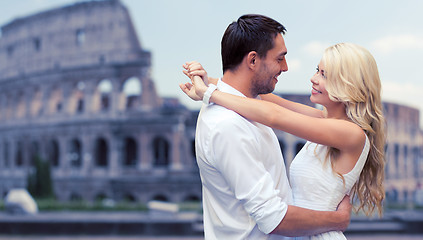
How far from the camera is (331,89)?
214 centimetres

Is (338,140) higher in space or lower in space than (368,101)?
lower

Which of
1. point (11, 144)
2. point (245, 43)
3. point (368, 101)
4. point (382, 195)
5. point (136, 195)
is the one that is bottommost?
point (136, 195)

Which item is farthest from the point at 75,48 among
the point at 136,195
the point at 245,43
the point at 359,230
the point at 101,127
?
the point at 245,43

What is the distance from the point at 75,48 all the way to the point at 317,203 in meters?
30.0

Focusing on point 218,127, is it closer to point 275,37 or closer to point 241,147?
point 241,147

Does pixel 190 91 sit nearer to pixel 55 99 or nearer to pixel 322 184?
pixel 322 184

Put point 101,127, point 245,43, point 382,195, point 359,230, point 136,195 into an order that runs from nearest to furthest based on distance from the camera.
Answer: point 245,43, point 382,195, point 359,230, point 136,195, point 101,127

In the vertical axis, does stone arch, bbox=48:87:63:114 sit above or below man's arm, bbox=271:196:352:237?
below

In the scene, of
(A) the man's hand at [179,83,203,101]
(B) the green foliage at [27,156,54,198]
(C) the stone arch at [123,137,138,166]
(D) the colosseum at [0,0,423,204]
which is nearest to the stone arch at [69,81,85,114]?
(D) the colosseum at [0,0,423,204]

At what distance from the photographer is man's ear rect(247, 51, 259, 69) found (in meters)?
2.04

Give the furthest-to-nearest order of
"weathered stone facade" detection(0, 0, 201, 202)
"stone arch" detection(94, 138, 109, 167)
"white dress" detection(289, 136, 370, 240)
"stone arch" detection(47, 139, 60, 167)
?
"stone arch" detection(47, 139, 60, 167) < "stone arch" detection(94, 138, 109, 167) < "weathered stone facade" detection(0, 0, 201, 202) < "white dress" detection(289, 136, 370, 240)

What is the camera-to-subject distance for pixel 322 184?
2182 millimetres

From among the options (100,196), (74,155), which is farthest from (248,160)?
(74,155)

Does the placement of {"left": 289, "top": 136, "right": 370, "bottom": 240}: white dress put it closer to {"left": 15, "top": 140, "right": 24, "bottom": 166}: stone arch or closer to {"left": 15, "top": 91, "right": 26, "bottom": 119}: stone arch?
{"left": 15, "top": 140, "right": 24, "bottom": 166}: stone arch
